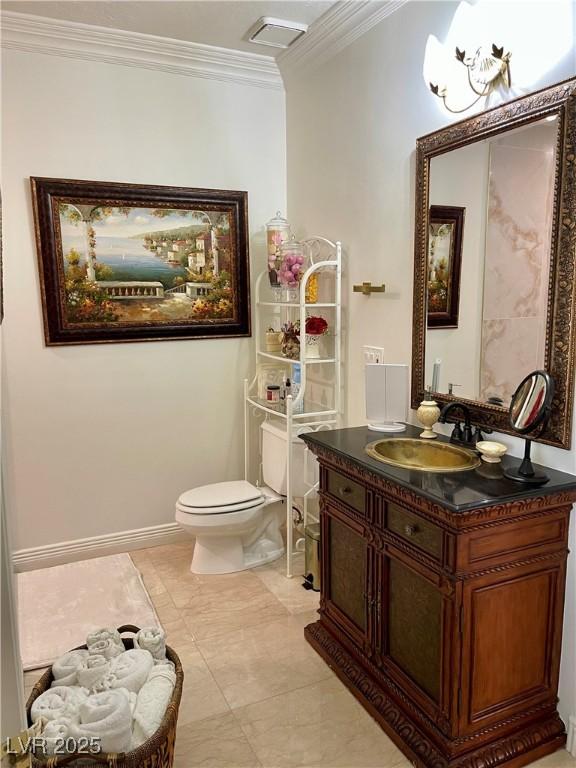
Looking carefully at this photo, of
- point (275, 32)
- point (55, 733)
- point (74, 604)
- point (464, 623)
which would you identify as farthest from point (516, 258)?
point (74, 604)

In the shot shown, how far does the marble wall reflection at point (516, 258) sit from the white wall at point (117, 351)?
72.0 inches

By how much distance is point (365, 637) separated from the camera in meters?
2.20

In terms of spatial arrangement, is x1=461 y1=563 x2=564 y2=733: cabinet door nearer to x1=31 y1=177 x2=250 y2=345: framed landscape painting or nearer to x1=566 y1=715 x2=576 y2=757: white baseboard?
x1=566 y1=715 x2=576 y2=757: white baseboard

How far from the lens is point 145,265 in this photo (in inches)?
131

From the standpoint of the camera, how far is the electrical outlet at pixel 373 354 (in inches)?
112

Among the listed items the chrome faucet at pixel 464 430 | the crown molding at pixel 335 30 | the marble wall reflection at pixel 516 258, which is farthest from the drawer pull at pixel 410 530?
the crown molding at pixel 335 30

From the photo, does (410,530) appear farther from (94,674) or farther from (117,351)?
(117,351)

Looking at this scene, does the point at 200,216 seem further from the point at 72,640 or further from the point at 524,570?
the point at 524,570

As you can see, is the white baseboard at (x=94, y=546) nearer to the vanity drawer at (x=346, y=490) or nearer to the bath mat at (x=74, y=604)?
the bath mat at (x=74, y=604)

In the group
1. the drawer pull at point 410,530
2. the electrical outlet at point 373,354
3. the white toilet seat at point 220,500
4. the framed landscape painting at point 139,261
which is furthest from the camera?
the framed landscape painting at point 139,261

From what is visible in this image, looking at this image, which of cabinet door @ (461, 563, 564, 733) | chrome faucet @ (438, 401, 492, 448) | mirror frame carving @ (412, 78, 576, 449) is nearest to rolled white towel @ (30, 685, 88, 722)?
cabinet door @ (461, 563, 564, 733)

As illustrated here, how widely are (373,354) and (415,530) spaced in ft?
3.98

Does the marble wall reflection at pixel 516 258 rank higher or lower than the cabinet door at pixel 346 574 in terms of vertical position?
higher

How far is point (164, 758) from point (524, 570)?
1.21 m
